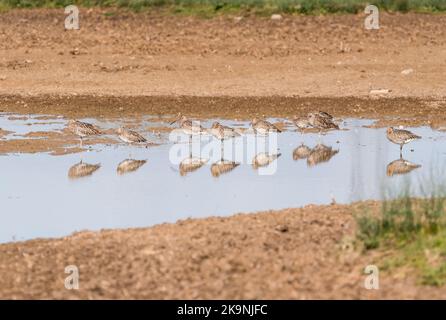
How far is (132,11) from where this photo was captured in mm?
29953

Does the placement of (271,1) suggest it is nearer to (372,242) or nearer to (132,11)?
(132,11)

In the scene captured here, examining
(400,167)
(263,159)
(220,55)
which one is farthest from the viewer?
(220,55)

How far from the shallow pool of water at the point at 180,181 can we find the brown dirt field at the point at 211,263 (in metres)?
0.99

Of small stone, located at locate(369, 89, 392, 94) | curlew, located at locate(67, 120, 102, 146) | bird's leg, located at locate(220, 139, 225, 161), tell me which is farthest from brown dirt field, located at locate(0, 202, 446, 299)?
small stone, located at locate(369, 89, 392, 94)

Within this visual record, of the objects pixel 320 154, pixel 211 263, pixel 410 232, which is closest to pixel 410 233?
pixel 410 232

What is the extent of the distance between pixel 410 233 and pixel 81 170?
6063 mm

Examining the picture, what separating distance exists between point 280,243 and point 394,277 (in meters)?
1.24

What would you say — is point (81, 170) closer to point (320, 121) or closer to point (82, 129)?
point (82, 129)

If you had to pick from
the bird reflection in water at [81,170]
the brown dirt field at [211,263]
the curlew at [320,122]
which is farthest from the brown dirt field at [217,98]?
the curlew at [320,122]

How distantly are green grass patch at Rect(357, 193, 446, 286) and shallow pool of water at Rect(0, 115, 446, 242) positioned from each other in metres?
0.61

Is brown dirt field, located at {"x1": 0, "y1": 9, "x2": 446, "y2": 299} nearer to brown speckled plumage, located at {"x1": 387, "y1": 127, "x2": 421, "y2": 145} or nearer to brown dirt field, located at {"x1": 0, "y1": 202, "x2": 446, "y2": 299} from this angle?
brown dirt field, located at {"x1": 0, "y1": 202, "x2": 446, "y2": 299}

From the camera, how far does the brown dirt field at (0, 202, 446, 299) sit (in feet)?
30.4

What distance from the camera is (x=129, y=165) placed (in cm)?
1571
